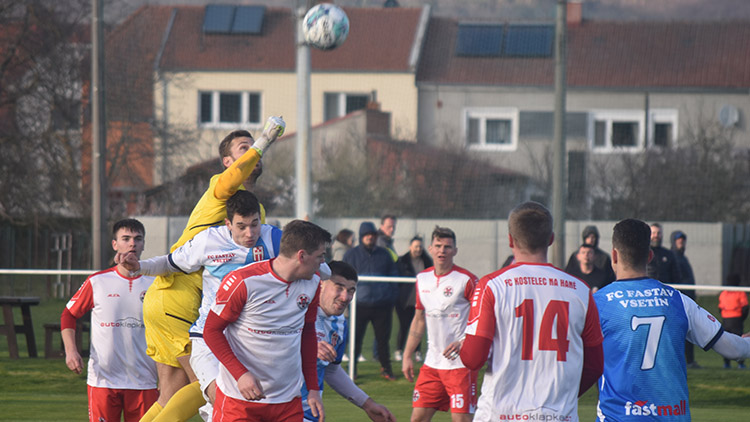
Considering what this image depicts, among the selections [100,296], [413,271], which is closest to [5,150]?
[413,271]

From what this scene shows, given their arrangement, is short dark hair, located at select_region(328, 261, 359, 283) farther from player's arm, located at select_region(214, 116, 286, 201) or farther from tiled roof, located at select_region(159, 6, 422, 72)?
tiled roof, located at select_region(159, 6, 422, 72)

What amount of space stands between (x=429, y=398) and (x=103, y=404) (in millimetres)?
2416

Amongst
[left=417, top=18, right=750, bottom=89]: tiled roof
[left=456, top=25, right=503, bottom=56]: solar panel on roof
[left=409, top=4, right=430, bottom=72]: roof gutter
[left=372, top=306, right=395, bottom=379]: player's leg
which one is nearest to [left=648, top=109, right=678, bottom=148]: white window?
[left=417, top=18, right=750, bottom=89]: tiled roof

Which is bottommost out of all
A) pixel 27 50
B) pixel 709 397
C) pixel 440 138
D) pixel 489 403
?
pixel 709 397

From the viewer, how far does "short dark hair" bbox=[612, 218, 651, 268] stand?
437cm

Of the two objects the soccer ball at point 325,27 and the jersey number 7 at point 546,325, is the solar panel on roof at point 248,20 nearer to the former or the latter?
the soccer ball at point 325,27

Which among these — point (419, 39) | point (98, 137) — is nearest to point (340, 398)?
point (98, 137)

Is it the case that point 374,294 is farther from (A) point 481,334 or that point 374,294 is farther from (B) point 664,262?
(A) point 481,334

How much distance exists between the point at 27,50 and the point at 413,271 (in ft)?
45.0

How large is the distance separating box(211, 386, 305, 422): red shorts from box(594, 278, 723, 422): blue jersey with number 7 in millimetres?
1515

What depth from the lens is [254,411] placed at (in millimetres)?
4543

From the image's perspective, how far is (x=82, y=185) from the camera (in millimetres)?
22000

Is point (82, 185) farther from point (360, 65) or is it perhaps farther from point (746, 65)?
point (746, 65)

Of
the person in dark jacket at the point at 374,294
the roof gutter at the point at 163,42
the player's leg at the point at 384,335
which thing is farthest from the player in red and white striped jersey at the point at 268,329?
the roof gutter at the point at 163,42
